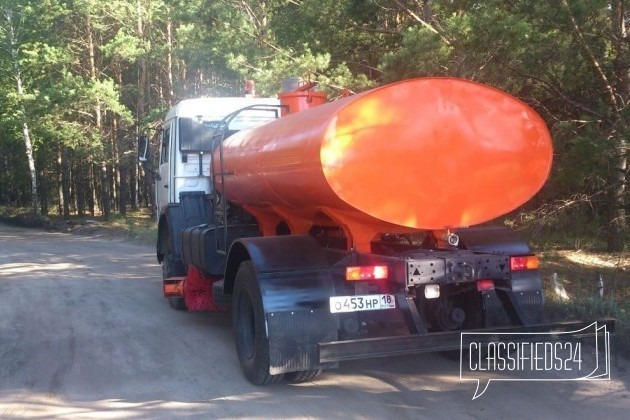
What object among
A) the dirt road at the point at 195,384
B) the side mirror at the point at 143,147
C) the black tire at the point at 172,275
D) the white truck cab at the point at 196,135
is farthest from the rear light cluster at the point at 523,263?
the side mirror at the point at 143,147

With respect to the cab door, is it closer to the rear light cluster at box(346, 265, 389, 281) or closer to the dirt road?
the dirt road

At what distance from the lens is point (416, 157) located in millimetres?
4812

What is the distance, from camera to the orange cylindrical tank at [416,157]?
468 centimetres

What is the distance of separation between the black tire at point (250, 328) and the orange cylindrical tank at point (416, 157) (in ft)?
2.90

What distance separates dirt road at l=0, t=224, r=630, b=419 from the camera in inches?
193

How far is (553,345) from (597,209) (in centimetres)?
597

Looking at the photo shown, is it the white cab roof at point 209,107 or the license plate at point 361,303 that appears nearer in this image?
the license plate at point 361,303

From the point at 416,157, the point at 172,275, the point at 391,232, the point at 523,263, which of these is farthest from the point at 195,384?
the point at 172,275

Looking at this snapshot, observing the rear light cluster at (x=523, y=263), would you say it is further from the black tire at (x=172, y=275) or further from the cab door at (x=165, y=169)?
the cab door at (x=165, y=169)

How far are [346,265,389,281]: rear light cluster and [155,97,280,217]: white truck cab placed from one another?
14.4 ft

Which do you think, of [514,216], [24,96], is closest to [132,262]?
[514,216]

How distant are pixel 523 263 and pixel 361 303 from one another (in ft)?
4.80

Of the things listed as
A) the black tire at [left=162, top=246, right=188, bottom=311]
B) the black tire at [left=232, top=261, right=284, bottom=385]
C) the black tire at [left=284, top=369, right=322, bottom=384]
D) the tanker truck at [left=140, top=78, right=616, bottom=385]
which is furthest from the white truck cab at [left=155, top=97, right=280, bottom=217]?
the black tire at [left=284, top=369, right=322, bottom=384]

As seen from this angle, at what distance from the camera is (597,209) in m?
10.8
